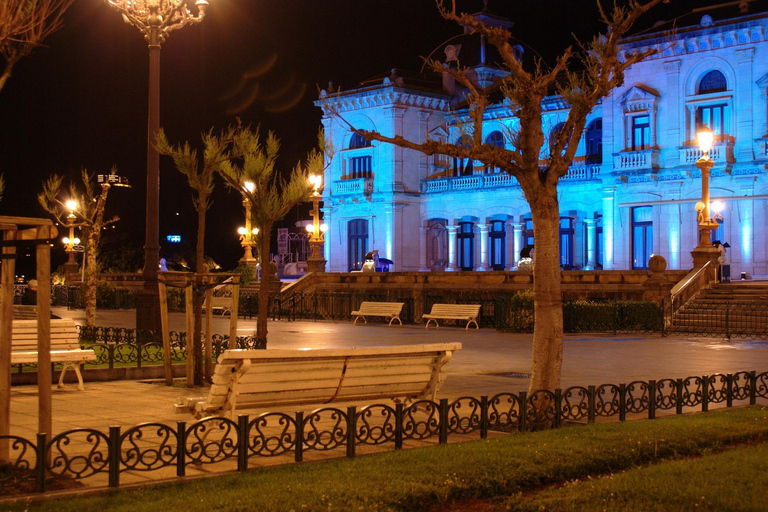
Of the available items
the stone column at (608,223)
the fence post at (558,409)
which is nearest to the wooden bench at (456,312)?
the stone column at (608,223)

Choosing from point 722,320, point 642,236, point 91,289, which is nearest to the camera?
point 91,289

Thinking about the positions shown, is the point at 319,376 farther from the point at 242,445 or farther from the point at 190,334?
the point at 190,334

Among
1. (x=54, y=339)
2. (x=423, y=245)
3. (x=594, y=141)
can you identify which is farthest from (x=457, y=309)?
(x=423, y=245)

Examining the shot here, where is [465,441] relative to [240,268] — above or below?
below

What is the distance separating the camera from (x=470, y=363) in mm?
16812

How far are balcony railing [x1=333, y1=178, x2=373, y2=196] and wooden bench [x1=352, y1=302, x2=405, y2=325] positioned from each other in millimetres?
21063

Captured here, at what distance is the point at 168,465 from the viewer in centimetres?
712

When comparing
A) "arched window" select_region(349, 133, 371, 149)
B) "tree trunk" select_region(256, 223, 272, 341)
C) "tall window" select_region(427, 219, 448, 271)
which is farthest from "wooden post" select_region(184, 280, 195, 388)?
"arched window" select_region(349, 133, 371, 149)

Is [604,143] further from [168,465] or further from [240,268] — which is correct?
[168,465]

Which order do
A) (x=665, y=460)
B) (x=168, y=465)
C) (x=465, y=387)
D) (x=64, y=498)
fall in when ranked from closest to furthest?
(x=64, y=498) < (x=168, y=465) < (x=665, y=460) < (x=465, y=387)

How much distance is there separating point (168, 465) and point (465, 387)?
6.67 metres

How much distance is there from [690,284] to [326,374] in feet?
70.3

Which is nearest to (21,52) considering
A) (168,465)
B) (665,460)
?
(168,465)

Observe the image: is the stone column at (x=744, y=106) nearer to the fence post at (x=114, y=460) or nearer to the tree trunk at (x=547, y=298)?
the tree trunk at (x=547, y=298)
